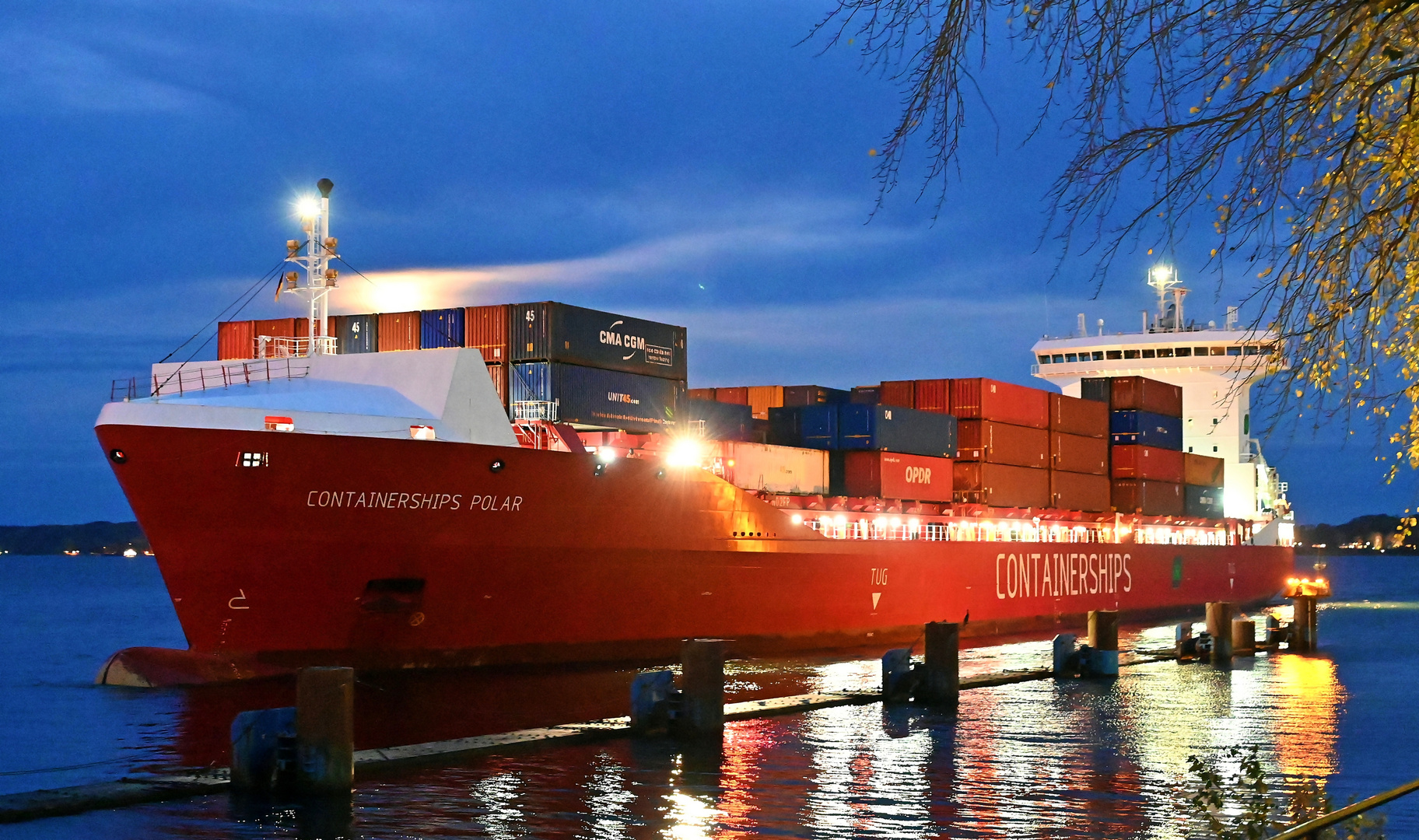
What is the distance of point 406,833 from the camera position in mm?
9922

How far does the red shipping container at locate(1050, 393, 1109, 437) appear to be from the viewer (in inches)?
1506

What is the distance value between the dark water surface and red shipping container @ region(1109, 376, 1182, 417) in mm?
15153

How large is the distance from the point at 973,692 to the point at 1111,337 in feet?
115

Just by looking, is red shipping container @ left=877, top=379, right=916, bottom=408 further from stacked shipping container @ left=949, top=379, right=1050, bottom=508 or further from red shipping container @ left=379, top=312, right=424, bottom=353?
red shipping container @ left=379, top=312, right=424, bottom=353

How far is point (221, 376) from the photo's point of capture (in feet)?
76.6

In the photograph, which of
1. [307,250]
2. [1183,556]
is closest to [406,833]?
[307,250]

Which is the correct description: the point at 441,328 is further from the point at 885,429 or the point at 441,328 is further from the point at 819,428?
the point at 885,429

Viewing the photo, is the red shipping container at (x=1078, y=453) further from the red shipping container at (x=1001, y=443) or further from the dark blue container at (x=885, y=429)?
the dark blue container at (x=885, y=429)

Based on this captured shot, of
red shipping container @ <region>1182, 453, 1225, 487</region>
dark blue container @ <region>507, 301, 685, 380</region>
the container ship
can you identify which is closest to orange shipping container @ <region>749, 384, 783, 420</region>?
the container ship

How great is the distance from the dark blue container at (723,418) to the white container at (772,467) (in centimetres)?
60

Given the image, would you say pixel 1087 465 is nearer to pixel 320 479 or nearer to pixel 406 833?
pixel 320 479

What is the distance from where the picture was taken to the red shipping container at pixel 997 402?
3494cm

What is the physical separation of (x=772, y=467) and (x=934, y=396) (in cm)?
761

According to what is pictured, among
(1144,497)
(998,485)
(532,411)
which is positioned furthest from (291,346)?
(1144,497)
